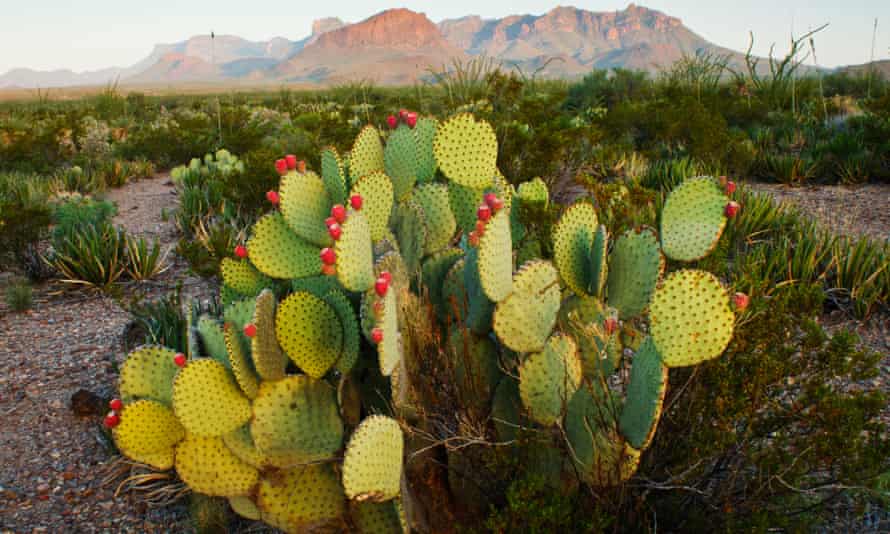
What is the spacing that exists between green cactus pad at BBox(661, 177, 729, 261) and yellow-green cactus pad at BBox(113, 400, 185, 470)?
2102 millimetres

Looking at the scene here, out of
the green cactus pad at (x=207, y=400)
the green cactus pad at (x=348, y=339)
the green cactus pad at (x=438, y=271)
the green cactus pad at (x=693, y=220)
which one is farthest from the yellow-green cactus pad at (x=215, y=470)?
the green cactus pad at (x=693, y=220)

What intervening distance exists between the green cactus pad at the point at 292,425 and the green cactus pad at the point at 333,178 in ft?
2.94

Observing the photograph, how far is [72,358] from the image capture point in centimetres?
483

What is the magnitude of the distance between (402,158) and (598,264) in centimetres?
110

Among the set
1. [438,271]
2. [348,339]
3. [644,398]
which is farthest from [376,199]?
[644,398]

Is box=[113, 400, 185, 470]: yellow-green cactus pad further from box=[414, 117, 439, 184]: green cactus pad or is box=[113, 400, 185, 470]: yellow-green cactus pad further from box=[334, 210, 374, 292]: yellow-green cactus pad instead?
box=[414, 117, 439, 184]: green cactus pad

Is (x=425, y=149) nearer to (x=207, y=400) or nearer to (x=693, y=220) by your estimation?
(x=693, y=220)

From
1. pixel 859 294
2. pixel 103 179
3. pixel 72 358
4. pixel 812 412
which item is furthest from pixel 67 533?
pixel 103 179

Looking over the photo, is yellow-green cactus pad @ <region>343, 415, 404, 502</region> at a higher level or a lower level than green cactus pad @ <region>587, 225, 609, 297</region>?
lower

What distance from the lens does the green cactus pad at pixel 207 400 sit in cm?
246

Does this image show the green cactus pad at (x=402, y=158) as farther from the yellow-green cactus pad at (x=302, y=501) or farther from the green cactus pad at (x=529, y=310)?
the yellow-green cactus pad at (x=302, y=501)

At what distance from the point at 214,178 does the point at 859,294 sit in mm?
8266

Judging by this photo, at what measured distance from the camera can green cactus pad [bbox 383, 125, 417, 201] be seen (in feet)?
10.6

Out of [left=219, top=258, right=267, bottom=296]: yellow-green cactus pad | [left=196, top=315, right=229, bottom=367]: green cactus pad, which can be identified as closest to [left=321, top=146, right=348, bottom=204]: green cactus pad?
[left=219, top=258, right=267, bottom=296]: yellow-green cactus pad
